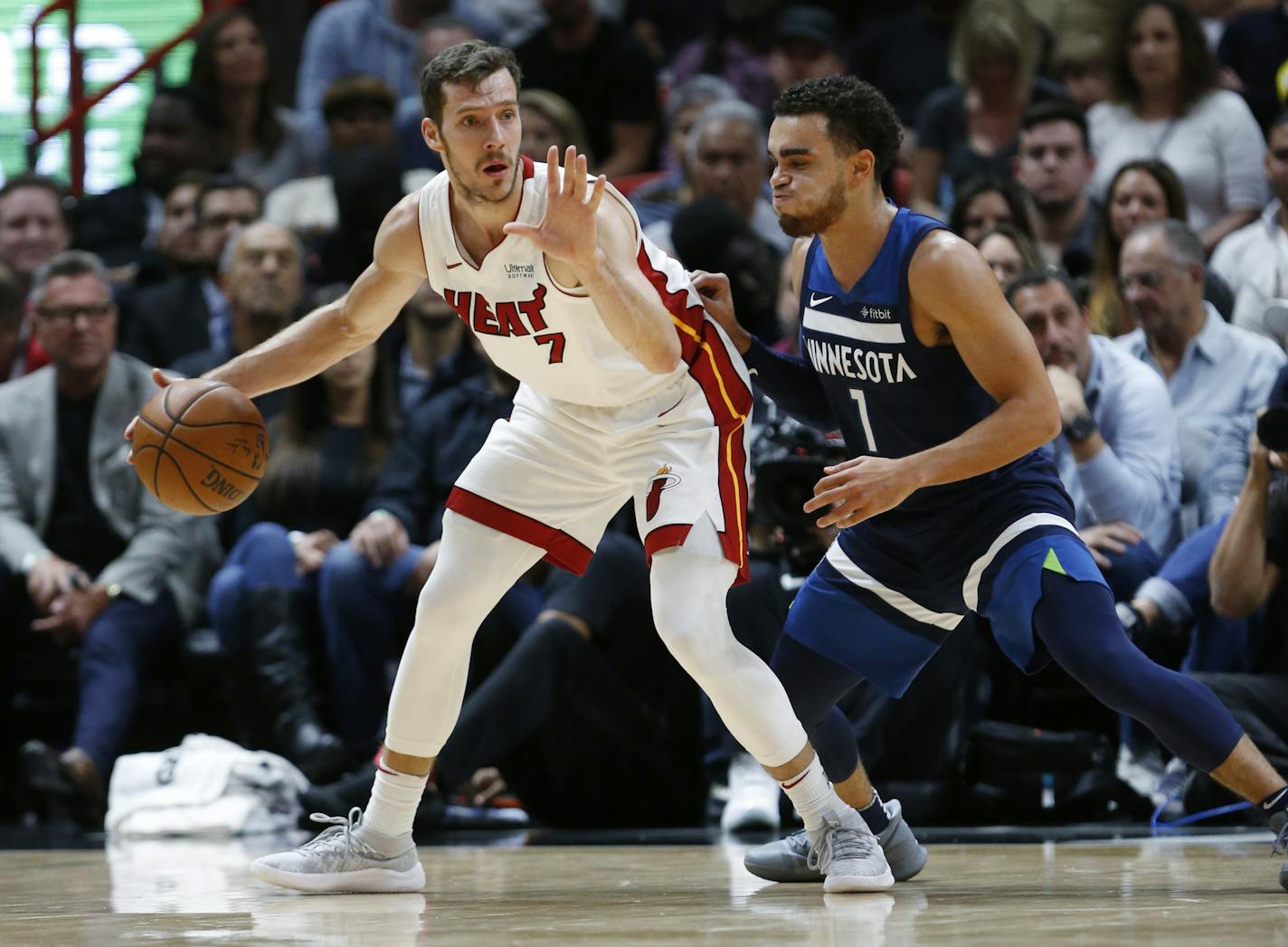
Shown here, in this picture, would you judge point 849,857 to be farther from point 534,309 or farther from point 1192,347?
point 1192,347

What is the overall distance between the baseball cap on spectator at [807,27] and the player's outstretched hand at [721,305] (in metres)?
4.63

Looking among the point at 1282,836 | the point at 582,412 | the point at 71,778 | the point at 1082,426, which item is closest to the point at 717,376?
the point at 582,412

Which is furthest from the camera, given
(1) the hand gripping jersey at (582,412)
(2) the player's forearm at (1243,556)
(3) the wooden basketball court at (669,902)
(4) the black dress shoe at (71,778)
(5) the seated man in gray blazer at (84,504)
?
(5) the seated man in gray blazer at (84,504)

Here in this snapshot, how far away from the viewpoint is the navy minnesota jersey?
3.99m

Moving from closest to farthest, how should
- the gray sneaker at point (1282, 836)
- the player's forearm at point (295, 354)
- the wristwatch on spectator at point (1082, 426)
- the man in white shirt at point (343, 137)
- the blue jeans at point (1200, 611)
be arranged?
the gray sneaker at point (1282, 836) → the player's forearm at point (295, 354) → the blue jeans at point (1200, 611) → the wristwatch on spectator at point (1082, 426) → the man in white shirt at point (343, 137)

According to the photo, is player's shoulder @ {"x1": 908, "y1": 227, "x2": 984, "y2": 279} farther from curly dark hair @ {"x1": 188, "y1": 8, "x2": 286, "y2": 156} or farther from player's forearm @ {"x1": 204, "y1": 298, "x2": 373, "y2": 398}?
curly dark hair @ {"x1": 188, "y1": 8, "x2": 286, "y2": 156}

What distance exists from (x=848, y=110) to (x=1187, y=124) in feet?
13.6

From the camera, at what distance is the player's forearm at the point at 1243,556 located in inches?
209

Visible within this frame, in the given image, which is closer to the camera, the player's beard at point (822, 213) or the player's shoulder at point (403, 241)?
the player's beard at point (822, 213)

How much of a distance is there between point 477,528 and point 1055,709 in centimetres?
270

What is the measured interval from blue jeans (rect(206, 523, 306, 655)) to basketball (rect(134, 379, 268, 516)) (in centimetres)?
236

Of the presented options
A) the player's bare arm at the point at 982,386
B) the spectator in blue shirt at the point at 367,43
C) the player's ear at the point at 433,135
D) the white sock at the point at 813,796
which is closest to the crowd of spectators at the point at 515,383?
the spectator in blue shirt at the point at 367,43

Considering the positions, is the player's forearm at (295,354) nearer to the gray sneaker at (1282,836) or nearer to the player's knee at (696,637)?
the player's knee at (696,637)

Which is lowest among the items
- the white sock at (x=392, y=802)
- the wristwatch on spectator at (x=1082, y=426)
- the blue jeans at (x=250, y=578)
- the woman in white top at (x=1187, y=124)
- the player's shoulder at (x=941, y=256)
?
the white sock at (x=392, y=802)
